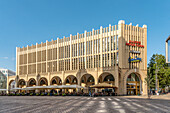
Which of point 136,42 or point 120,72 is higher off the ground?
point 136,42

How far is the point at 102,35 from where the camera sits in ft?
201

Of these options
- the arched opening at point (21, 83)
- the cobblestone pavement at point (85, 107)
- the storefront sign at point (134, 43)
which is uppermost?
the storefront sign at point (134, 43)

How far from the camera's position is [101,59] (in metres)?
60.4

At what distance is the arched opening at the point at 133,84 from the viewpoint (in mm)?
58031

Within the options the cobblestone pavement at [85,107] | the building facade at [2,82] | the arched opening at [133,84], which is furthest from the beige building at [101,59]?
the cobblestone pavement at [85,107]

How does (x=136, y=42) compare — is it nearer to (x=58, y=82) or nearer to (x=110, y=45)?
(x=110, y=45)

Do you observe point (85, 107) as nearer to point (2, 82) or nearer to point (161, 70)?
point (161, 70)

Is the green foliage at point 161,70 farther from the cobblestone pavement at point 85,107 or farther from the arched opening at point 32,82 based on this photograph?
the arched opening at point 32,82

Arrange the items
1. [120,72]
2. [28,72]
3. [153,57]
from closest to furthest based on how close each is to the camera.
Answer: [120,72] → [153,57] → [28,72]

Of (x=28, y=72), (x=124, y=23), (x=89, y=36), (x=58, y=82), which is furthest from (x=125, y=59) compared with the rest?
(x=28, y=72)

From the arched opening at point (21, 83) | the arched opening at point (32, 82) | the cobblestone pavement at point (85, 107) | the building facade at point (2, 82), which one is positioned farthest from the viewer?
the building facade at point (2, 82)

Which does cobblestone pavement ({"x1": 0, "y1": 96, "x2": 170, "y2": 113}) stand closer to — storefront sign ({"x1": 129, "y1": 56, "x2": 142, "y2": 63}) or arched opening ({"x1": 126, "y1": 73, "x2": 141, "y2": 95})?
storefront sign ({"x1": 129, "y1": 56, "x2": 142, "y2": 63})

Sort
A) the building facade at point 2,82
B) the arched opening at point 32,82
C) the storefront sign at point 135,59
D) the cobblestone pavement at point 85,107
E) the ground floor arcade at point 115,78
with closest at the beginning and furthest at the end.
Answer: the cobblestone pavement at point 85,107 < the ground floor arcade at point 115,78 < the storefront sign at point 135,59 < the arched opening at point 32,82 < the building facade at point 2,82

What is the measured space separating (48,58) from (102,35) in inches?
936
